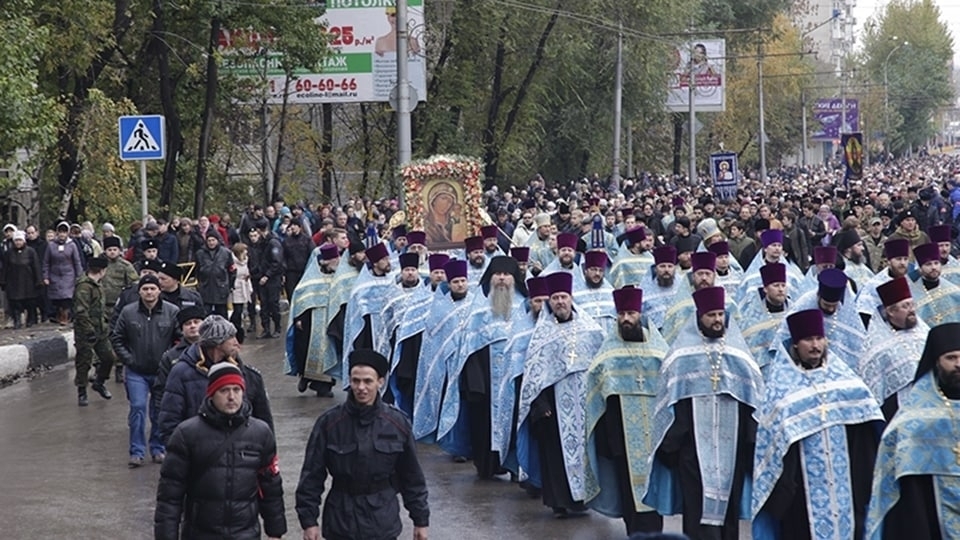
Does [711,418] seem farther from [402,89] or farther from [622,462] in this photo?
[402,89]

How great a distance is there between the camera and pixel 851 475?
8922 millimetres

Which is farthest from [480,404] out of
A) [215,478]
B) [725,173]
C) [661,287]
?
[725,173]

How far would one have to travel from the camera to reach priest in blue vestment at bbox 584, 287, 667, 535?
1095 centimetres

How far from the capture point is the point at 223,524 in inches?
311

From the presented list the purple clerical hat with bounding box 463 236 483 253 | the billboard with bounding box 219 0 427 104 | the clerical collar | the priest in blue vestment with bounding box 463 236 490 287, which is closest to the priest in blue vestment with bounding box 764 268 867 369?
the clerical collar

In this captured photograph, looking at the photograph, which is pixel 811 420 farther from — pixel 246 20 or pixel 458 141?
pixel 458 141

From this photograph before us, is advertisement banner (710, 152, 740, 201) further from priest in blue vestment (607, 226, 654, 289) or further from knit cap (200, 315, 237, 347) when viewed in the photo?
knit cap (200, 315, 237, 347)

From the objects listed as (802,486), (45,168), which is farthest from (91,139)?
(802,486)

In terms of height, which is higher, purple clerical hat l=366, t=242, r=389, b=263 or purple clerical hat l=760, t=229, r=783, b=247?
purple clerical hat l=760, t=229, r=783, b=247

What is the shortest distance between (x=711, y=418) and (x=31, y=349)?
1349 cm

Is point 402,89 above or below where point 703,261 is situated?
above

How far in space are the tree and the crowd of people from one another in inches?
4226

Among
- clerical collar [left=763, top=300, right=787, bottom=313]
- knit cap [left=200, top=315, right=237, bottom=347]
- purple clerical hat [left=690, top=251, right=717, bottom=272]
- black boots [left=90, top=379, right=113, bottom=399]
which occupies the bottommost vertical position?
black boots [left=90, top=379, right=113, bottom=399]

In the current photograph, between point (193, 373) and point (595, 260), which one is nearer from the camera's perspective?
point (193, 373)
